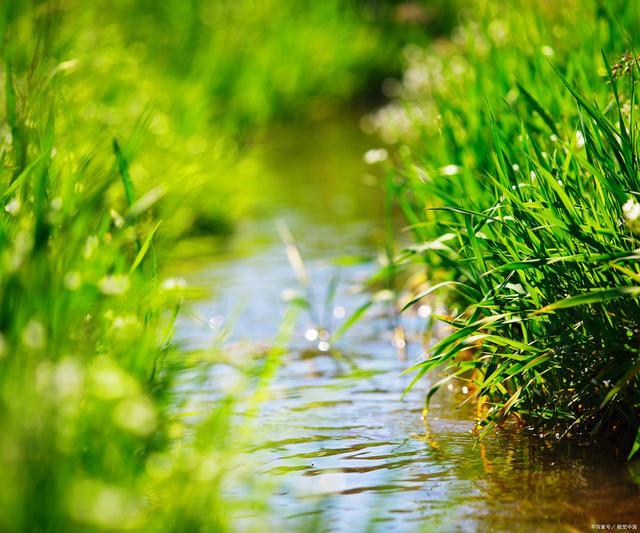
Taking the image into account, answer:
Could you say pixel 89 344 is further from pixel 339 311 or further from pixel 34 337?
pixel 339 311

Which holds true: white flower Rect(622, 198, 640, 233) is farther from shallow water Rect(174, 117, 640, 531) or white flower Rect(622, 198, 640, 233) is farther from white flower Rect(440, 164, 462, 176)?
white flower Rect(440, 164, 462, 176)

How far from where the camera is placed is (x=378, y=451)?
2.89 m

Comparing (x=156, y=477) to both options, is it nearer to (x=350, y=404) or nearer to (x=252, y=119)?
(x=350, y=404)

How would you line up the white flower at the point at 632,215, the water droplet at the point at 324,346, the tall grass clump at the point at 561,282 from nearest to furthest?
the white flower at the point at 632,215, the tall grass clump at the point at 561,282, the water droplet at the point at 324,346

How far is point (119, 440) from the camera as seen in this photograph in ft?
6.12

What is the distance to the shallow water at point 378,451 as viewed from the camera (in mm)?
2402

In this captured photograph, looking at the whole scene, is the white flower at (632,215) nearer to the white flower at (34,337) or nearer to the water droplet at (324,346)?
the white flower at (34,337)

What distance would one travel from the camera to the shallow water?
7.88 ft

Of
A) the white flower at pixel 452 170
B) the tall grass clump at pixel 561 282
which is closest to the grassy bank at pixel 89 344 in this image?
the tall grass clump at pixel 561 282

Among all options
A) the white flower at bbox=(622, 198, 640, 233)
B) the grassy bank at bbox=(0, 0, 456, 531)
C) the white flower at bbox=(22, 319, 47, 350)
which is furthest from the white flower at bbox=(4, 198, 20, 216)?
the white flower at bbox=(622, 198, 640, 233)

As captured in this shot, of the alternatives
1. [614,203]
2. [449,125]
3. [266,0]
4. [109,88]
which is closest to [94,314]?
[614,203]

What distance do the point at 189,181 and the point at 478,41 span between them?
12.2 feet

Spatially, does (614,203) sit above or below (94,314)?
above

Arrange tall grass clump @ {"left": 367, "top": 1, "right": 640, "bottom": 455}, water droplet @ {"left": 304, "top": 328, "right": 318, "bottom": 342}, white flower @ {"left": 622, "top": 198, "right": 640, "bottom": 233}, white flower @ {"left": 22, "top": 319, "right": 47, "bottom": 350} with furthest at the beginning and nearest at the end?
water droplet @ {"left": 304, "top": 328, "right": 318, "bottom": 342} < tall grass clump @ {"left": 367, "top": 1, "right": 640, "bottom": 455} < white flower @ {"left": 622, "top": 198, "right": 640, "bottom": 233} < white flower @ {"left": 22, "top": 319, "right": 47, "bottom": 350}
